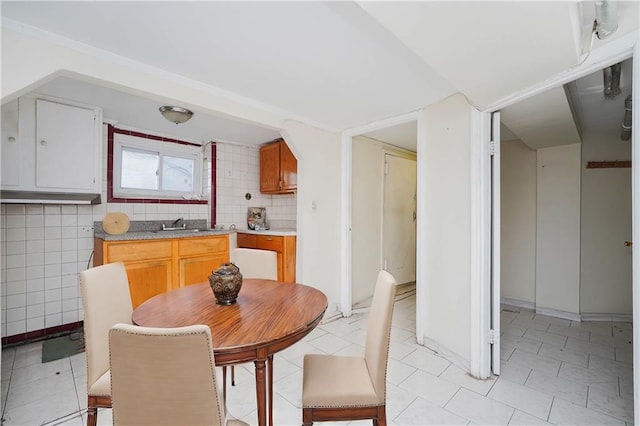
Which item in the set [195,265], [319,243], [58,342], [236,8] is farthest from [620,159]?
[58,342]

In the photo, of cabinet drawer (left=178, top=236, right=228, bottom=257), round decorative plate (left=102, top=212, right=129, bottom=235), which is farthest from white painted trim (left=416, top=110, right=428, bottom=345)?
round decorative plate (left=102, top=212, right=129, bottom=235)

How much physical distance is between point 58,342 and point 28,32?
2.53m

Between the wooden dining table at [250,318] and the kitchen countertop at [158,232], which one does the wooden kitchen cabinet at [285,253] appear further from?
the wooden dining table at [250,318]

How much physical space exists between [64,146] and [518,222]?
16.3ft

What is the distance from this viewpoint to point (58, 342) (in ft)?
8.77

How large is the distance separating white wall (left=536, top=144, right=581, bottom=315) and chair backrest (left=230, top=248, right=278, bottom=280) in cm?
334

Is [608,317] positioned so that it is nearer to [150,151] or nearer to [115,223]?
[115,223]

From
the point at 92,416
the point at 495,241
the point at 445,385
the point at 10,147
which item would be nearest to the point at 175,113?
the point at 10,147

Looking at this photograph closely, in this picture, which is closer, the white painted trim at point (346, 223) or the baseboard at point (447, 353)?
the baseboard at point (447, 353)

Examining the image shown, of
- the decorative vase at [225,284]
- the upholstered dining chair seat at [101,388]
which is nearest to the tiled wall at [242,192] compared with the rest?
the decorative vase at [225,284]

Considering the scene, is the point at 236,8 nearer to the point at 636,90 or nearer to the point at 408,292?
the point at 636,90

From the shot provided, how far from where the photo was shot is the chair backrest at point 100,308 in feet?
4.58

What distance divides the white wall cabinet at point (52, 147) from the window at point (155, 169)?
0.65 m

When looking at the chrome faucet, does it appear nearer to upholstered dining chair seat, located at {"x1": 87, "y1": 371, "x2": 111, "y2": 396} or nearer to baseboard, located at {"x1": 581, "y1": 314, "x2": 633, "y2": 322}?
upholstered dining chair seat, located at {"x1": 87, "y1": 371, "x2": 111, "y2": 396}
